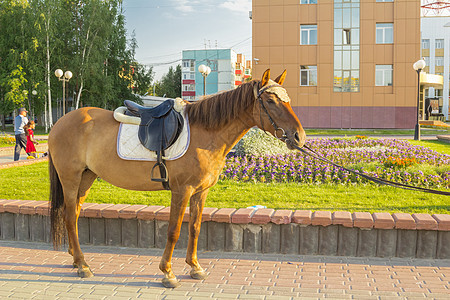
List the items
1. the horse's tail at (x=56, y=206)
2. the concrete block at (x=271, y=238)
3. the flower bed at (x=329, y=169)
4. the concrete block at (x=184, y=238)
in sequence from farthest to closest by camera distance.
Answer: the flower bed at (x=329, y=169) < the concrete block at (x=184, y=238) < the concrete block at (x=271, y=238) < the horse's tail at (x=56, y=206)

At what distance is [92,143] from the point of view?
4824mm

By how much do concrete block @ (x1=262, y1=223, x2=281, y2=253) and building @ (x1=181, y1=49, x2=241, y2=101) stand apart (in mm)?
77921

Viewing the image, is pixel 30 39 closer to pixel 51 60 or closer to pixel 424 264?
pixel 51 60

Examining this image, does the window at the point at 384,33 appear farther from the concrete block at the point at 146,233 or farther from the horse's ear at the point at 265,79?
the horse's ear at the point at 265,79

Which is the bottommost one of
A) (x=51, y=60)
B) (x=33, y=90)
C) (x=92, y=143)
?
(x=92, y=143)

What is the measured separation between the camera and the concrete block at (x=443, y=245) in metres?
5.29

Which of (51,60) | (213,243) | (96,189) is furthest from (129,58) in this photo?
(213,243)

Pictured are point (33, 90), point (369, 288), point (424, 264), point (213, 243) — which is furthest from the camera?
point (33, 90)

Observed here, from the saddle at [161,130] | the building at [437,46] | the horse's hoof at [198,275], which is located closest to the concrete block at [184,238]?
the horse's hoof at [198,275]

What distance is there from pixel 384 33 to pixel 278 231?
114ft

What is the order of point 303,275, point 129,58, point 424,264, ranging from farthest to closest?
point 129,58
point 424,264
point 303,275

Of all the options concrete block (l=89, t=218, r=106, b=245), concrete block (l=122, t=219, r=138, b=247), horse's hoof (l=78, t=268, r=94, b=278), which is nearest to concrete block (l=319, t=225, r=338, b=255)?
concrete block (l=122, t=219, r=138, b=247)

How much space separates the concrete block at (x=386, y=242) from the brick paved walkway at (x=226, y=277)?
0.49 ft

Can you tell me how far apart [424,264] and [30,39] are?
37.6 m
